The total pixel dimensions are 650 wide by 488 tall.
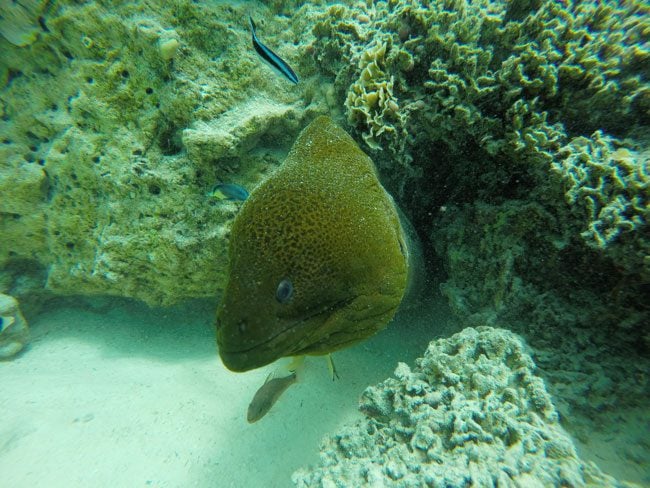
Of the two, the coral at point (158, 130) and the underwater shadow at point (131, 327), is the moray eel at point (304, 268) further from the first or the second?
the underwater shadow at point (131, 327)

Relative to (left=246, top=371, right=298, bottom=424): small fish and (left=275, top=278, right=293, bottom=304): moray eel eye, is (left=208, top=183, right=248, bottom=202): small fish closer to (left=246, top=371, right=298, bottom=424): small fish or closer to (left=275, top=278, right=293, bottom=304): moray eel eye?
(left=275, top=278, right=293, bottom=304): moray eel eye

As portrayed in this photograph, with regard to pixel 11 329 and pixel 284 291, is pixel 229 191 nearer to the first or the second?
pixel 284 291

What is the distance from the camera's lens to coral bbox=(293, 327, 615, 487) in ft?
4.90

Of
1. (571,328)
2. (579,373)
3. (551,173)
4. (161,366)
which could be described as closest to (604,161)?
(551,173)

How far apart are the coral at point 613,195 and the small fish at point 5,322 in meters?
6.73

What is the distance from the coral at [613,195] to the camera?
171 cm

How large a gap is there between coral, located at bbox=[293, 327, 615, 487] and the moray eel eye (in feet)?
3.82

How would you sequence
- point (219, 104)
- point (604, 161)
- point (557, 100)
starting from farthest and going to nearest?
1. point (219, 104)
2. point (557, 100)
3. point (604, 161)

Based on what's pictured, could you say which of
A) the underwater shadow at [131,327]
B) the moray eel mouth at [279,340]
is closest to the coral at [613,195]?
the moray eel mouth at [279,340]

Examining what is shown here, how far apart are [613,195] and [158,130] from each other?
390cm

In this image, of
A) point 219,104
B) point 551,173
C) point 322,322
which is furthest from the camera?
point 219,104

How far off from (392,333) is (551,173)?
7.70ft

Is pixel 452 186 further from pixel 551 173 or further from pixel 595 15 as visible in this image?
pixel 595 15

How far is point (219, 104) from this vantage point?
10.4ft
